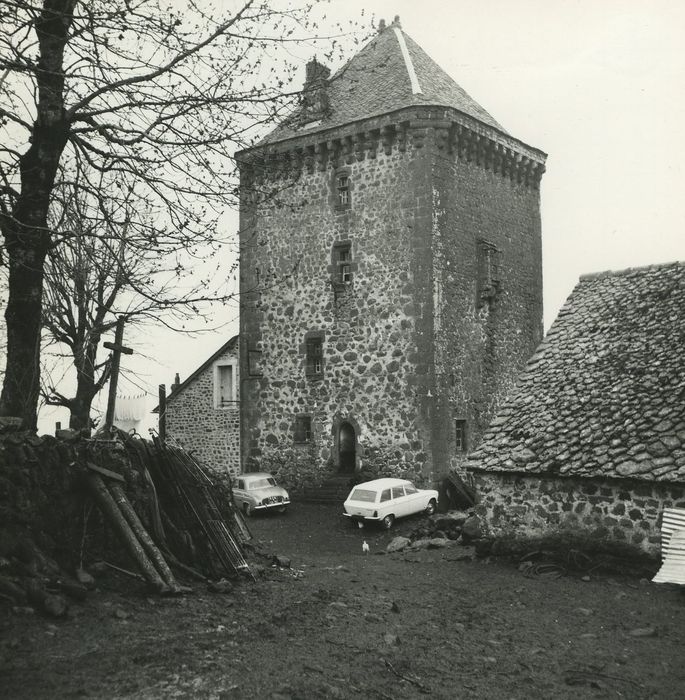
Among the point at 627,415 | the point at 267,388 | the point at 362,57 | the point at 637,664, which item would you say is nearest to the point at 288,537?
the point at 267,388

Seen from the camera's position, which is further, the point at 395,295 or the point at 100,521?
the point at 395,295

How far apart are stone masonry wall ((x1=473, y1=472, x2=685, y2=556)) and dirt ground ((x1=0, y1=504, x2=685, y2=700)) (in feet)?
3.21

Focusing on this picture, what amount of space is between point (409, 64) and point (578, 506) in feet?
53.2

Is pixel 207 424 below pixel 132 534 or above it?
above

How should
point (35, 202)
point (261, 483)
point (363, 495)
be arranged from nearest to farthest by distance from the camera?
point (35, 202) < point (363, 495) < point (261, 483)

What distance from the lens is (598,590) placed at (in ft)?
38.2

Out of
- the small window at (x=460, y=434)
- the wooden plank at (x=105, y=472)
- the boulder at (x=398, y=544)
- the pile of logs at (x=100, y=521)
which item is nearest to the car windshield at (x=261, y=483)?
the small window at (x=460, y=434)

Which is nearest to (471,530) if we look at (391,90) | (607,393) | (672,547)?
(607,393)

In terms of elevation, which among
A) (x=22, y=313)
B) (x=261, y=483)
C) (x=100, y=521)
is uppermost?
(x=22, y=313)

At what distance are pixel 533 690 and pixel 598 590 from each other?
496 cm

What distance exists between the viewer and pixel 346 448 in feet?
77.3

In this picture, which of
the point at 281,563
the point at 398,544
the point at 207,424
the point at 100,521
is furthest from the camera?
the point at 207,424

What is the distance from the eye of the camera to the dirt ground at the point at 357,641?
6449 mm

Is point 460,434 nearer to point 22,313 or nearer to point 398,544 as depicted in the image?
point 398,544
